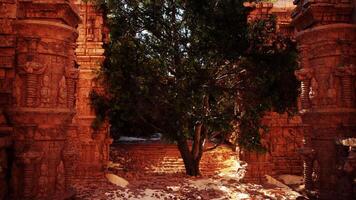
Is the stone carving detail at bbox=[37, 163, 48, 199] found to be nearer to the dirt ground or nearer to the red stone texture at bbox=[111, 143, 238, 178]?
the dirt ground

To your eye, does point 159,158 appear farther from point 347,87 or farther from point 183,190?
point 347,87

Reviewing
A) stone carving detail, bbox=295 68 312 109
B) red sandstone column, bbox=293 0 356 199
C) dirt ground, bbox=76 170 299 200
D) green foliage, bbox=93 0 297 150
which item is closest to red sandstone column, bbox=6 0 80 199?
dirt ground, bbox=76 170 299 200

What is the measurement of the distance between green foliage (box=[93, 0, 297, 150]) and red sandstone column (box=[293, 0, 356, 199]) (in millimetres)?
4217

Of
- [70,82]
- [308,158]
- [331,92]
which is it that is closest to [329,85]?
[331,92]

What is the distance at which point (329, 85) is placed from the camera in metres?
7.18

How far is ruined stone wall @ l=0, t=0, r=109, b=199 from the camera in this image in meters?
6.93

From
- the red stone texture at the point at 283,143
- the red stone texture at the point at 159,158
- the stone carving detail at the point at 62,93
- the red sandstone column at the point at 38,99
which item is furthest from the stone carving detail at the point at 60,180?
the red stone texture at the point at 159,158

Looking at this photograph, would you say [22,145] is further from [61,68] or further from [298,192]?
[298,192]

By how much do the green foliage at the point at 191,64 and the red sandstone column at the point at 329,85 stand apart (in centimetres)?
422

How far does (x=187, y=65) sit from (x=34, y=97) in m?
→ 6.10

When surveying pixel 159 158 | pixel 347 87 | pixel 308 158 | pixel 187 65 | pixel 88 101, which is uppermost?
pixel 187 65

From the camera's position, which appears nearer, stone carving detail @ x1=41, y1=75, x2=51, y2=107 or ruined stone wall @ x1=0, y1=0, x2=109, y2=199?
ruined stone wall @ x1=0, y1=0, x2=109, y2=199

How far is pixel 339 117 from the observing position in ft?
23.2

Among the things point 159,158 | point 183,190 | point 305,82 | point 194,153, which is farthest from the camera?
point 159,158
